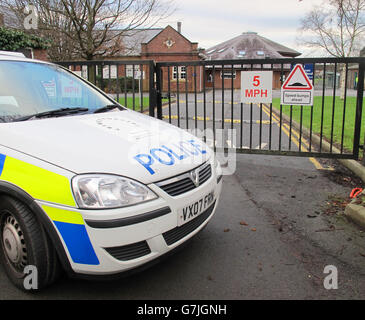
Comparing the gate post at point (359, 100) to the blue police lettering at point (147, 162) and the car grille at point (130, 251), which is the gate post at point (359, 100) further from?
the car grille at point (130, 251)

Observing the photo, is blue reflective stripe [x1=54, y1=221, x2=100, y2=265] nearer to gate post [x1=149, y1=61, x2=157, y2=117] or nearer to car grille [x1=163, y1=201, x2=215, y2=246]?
car grille [x1=163, y1=201, x2=215, y2=246]

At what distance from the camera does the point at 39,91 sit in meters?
3.62

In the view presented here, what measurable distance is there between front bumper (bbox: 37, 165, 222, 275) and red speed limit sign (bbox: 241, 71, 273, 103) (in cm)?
432

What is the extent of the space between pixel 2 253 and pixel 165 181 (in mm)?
1506

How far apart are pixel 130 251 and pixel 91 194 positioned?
47cm

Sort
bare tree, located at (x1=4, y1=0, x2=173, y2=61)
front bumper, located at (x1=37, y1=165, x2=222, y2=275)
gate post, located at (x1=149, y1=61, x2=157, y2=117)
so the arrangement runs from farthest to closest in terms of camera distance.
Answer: bare tree, located at (x1=4, y1=0, x2=173, y2=61), gate post, located at (x1=149, y1=61, x2=157, y2=117), front bumper, located at (x1=37, y1=165, x2=222, y2=275)

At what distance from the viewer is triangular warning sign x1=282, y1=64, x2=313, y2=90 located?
6.15 m
